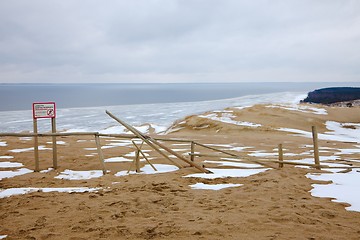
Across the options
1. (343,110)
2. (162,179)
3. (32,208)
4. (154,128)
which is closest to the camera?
(32,208)

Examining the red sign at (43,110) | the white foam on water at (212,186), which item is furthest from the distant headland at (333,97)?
the red sign at (43,110)

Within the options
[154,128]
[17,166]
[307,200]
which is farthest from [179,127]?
[307,200]

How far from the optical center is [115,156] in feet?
37.7

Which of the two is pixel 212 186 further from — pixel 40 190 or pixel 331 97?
pixel 331 97

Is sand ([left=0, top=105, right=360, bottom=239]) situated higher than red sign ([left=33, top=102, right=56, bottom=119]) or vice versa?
red sign ([left=33, top=102, right=56, bottom=119])

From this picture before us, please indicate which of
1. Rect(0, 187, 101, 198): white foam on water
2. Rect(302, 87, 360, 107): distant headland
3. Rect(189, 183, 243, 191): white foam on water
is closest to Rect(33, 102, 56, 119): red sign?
Rect(0, 187, 101, 198): white foam on water

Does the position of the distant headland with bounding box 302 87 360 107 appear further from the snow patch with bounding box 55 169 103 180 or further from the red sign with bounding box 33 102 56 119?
the red sign with bounding box 33 102 56 119

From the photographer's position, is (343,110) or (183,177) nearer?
(183,177)

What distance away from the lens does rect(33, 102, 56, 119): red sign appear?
8.30 meters

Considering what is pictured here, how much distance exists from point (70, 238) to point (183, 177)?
12.4ft

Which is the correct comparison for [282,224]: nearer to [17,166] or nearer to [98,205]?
[98,205]

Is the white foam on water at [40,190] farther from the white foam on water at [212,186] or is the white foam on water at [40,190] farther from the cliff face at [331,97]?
the cliff face at [331,97]

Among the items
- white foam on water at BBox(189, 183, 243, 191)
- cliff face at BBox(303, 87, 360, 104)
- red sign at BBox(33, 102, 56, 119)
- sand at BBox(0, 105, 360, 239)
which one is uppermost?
red sign at BBox(33, 102, 56, 119)

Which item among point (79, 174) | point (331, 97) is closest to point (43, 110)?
point (79, 174)
